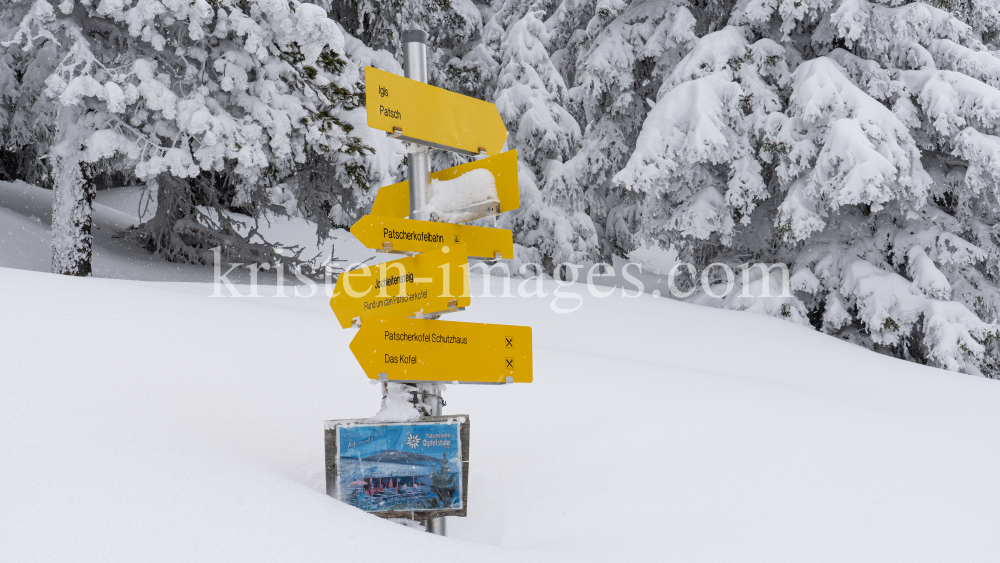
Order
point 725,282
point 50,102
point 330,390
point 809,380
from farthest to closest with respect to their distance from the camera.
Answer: point 725,282
point 50,102
point 809,380
point 330,390

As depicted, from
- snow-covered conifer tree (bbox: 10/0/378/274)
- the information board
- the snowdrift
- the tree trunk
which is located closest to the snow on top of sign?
the information board

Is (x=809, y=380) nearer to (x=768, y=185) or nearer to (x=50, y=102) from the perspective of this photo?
(x=768, y=185)

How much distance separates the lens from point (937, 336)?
30.5 feet

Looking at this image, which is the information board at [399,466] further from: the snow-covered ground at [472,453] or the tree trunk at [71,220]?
the tree trunk at [71,220]

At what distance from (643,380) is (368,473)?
2.55 m

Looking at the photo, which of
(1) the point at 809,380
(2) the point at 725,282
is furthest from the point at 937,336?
(1) the point at 809,380

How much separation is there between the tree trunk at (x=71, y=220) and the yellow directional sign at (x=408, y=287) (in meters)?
5.88

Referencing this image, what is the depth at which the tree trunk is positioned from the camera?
25.9ft

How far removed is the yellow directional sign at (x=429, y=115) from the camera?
3117 mm

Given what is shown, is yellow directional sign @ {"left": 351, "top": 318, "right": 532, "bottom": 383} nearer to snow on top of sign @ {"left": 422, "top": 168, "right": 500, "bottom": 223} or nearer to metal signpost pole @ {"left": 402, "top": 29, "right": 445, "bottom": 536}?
metal signpost pole @ {"left": 402, "top": 29, "right": 445, "bottom": 536}

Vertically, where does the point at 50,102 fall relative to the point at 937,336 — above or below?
above

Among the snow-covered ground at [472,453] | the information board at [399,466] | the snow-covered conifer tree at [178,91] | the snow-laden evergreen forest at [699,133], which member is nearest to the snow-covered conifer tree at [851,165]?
the snow-laden evergreen forest at [699,133]

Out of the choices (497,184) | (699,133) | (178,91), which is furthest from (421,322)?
(699,133)

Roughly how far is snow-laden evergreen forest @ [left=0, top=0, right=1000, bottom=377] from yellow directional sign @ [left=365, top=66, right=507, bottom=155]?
4734 millimetres
